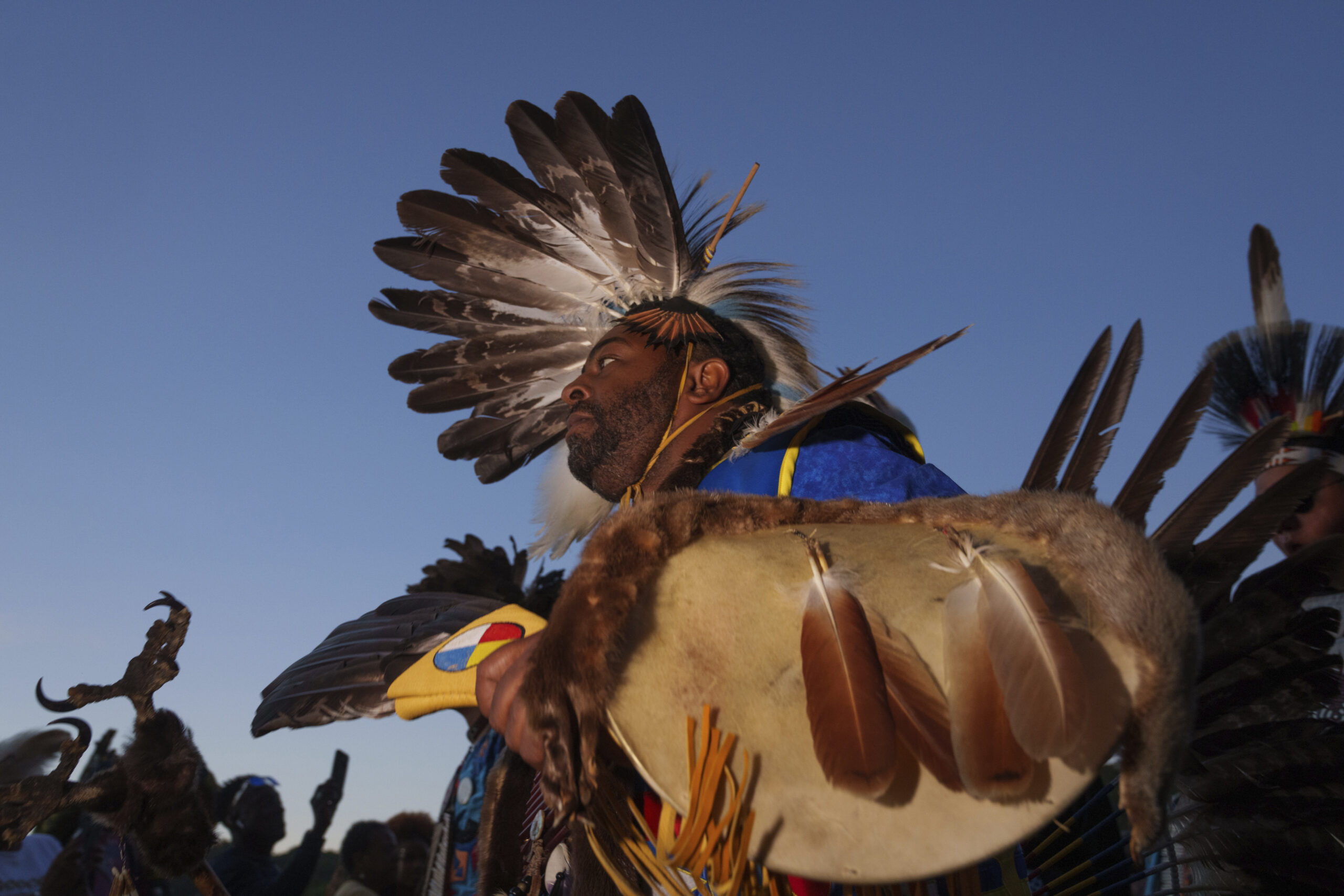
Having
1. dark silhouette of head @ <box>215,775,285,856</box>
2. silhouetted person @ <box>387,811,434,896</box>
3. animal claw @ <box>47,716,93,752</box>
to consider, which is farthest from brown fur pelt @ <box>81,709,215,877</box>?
silhouetted person @ <box>387,811,434,896</box>

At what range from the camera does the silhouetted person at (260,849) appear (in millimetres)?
4676

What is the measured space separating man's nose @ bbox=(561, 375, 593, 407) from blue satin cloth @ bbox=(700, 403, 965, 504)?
561 millimetres

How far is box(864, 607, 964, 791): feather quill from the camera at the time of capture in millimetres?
1241

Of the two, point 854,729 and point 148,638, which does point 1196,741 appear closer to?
point 854,729

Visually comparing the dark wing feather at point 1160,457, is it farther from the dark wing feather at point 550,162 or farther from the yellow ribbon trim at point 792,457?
the dark wing feather at point 550,162

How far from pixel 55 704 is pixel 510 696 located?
101cm

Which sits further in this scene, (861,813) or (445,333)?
(445,333)

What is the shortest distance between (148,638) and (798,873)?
1468 millimetres

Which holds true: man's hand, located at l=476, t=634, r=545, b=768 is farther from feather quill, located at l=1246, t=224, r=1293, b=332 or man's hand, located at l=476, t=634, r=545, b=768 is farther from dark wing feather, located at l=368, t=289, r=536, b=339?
feather quill, located at l=1246, t=224, r=1293, b=332

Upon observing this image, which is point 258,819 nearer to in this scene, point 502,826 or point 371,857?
point 371,857

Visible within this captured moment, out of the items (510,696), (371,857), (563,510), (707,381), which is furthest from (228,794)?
(510,696)

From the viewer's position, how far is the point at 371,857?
6.20 meters

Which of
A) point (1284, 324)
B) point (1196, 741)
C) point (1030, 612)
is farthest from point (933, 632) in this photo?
point (1284, 324)

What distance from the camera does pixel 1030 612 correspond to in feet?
4.21
